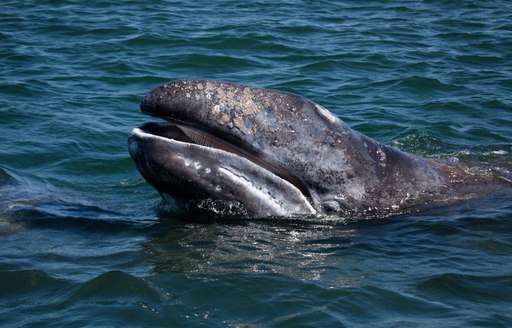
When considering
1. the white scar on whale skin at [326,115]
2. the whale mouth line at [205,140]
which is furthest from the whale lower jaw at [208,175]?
the white scar on whale skin at [326,115]

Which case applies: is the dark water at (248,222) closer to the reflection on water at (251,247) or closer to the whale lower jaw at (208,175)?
the reflection on water at (251,247)

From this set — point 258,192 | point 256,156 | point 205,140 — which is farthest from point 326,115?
point 205,140

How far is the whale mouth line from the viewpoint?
25.1 ft

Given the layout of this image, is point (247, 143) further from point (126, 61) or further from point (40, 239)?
point (126, 61)

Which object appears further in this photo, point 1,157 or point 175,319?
point 1,157

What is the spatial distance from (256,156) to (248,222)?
23.7 inches

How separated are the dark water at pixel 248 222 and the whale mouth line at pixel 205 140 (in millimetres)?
485

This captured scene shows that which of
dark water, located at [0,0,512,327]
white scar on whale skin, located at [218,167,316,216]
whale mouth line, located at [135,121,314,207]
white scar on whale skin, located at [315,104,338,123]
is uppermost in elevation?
white scar on whale skin, located at [315,104,338,123]

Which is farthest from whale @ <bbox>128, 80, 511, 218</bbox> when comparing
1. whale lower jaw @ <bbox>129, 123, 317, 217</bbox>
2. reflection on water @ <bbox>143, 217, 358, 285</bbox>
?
reflection on water @ <bbox>143, 217, 358, 285</bbox>

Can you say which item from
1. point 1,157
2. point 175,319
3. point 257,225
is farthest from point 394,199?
point 1,157

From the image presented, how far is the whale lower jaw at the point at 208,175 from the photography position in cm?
741

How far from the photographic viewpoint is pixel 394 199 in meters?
8.15

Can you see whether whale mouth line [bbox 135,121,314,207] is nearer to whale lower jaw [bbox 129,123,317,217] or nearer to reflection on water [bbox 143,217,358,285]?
whale lower jaw [bbox 129,123,317,217]

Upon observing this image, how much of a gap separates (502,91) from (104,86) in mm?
6656
